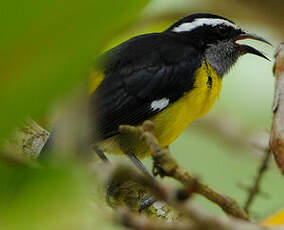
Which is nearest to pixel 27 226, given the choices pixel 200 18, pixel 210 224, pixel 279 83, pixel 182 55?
pixel 210 224

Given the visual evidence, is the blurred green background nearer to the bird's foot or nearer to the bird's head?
the bird's foot

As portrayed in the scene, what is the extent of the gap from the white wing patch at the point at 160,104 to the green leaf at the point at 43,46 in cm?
168

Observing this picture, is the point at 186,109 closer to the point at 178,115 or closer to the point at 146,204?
the point at 178,115

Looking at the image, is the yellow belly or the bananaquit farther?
the yellow belly

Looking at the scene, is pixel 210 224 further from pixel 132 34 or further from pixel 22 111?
pixel 132 34

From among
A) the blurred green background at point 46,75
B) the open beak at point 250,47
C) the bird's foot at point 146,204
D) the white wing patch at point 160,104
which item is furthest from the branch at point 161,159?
the open beak at point 250,47

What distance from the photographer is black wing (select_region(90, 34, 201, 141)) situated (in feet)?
6.01

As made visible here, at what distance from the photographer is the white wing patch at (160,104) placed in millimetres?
1954

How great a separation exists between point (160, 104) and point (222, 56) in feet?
1.73

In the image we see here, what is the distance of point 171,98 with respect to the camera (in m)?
2.01

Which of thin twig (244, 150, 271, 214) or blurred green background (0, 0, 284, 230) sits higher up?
blurred green background (0, 0, 284, 230)

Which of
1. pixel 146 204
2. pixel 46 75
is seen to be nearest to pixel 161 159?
pixel 46 75

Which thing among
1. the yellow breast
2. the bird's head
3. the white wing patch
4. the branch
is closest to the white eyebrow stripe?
the bird's head

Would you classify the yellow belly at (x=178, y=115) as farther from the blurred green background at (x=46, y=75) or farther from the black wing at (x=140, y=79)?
the blurred green background at (x=46, y=75)
